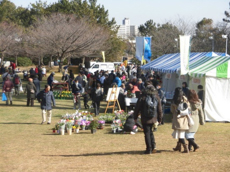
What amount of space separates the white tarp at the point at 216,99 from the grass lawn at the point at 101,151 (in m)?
0.63

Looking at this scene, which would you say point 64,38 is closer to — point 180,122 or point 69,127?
point 69,127

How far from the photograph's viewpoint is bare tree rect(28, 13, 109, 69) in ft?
133

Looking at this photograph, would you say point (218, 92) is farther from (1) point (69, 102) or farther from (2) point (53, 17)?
(2) point (53, 17)

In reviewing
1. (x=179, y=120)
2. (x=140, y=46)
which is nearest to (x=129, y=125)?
(x=179, y=120)

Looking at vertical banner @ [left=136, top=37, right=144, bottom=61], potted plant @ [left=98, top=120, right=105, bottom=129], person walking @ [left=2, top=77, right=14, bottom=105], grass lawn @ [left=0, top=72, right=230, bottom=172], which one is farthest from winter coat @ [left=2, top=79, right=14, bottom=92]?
potted plant @ [left=98, top=120, right=105, bottom=129]

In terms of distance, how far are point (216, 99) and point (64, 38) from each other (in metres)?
26.8

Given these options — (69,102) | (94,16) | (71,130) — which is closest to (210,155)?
(71,130)

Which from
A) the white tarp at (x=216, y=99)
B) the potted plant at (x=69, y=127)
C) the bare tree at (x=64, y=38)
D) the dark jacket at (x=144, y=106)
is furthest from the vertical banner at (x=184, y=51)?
the bare tree at (x=64, y=38)

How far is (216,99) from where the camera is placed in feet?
52.0

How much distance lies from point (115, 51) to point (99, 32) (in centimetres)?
896

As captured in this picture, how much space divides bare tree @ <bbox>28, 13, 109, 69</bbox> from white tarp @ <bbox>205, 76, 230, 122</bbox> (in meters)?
25.9

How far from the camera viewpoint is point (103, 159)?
9148 millimetres

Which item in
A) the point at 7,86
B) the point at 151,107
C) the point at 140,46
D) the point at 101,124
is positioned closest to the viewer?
the point at 151,107

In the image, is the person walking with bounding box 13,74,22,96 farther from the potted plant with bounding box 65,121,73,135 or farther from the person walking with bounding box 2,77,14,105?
the potted plant with bounding box 65,121,73,135
